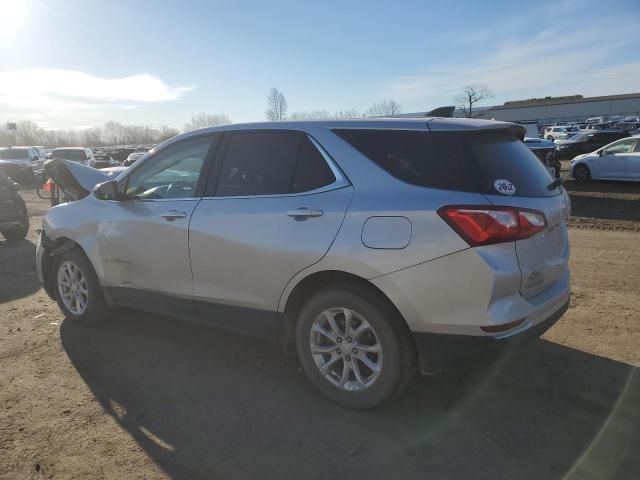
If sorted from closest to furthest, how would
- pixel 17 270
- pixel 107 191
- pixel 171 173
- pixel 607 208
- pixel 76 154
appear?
pixel 171 173 → pixel 107 191 → pixel 17 270 → pixel 607 208 → pixel 76 154

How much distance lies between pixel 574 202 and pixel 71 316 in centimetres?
1189

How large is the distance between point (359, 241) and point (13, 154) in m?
28.7

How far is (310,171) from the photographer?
11.1 ft

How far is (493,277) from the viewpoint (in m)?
2.75

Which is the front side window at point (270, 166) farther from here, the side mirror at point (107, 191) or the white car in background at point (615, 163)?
the white car in background at point (615, 163)

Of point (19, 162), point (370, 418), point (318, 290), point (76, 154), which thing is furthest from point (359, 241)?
point (76, 154)

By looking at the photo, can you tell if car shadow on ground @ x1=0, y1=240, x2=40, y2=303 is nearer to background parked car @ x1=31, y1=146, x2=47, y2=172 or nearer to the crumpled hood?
the crumpled hood

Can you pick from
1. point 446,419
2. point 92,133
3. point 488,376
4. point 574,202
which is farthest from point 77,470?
point 92,133

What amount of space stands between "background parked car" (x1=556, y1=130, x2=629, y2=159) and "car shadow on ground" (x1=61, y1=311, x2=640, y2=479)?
26.1 m

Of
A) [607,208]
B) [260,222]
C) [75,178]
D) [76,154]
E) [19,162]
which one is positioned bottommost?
[607,208]

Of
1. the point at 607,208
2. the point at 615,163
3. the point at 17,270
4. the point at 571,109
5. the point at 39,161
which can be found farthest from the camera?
the point at 571,109

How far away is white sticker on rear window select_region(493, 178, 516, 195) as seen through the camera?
289 centimetres

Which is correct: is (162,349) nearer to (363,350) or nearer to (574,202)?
(363,350)

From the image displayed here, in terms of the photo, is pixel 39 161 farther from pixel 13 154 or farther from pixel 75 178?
pixel 75 178
